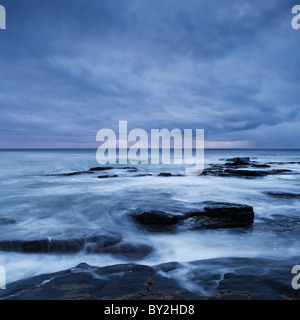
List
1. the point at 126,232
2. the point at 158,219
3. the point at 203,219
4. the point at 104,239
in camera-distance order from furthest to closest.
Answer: the point at 203,219 < the point at 158,219 < the point at 126,232 < the point at 104,239

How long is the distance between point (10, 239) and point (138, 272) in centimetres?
331

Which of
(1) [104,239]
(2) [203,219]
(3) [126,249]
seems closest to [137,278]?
(3) [126,249]

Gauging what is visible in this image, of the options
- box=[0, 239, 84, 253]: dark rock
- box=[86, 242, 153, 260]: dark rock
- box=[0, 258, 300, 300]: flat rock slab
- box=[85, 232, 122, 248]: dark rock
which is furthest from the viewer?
box=[85, 232, 122, 248]: dark rock

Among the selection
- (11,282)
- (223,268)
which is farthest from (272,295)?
(11,282)

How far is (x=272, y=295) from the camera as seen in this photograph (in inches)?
111

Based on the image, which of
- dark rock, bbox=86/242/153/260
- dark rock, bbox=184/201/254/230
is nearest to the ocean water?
dark rock, bbox=86/242/153/260

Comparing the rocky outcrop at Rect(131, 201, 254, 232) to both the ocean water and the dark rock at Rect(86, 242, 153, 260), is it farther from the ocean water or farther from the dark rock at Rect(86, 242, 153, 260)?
the dark rock at Rect(86, 242, 153, 260)

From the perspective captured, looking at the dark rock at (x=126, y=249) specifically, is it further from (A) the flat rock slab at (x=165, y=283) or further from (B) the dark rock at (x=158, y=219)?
(B) the dark rock at (x=158, y=219)

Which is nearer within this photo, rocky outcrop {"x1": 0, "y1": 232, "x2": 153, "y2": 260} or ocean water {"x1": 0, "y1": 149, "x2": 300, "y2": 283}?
ocean water {"x1": 0, "y1": 149, "x2": 300, "y2": 283}

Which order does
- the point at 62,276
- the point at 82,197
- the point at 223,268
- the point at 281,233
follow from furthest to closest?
the point at 82,197 → the point at 281,233 → the point at 223,268 → the point at 62,276

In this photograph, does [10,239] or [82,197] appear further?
[82,197]

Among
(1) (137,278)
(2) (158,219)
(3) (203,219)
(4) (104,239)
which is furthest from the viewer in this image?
(3) (203,219)

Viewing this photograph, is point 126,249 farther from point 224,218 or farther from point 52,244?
point 224,218
